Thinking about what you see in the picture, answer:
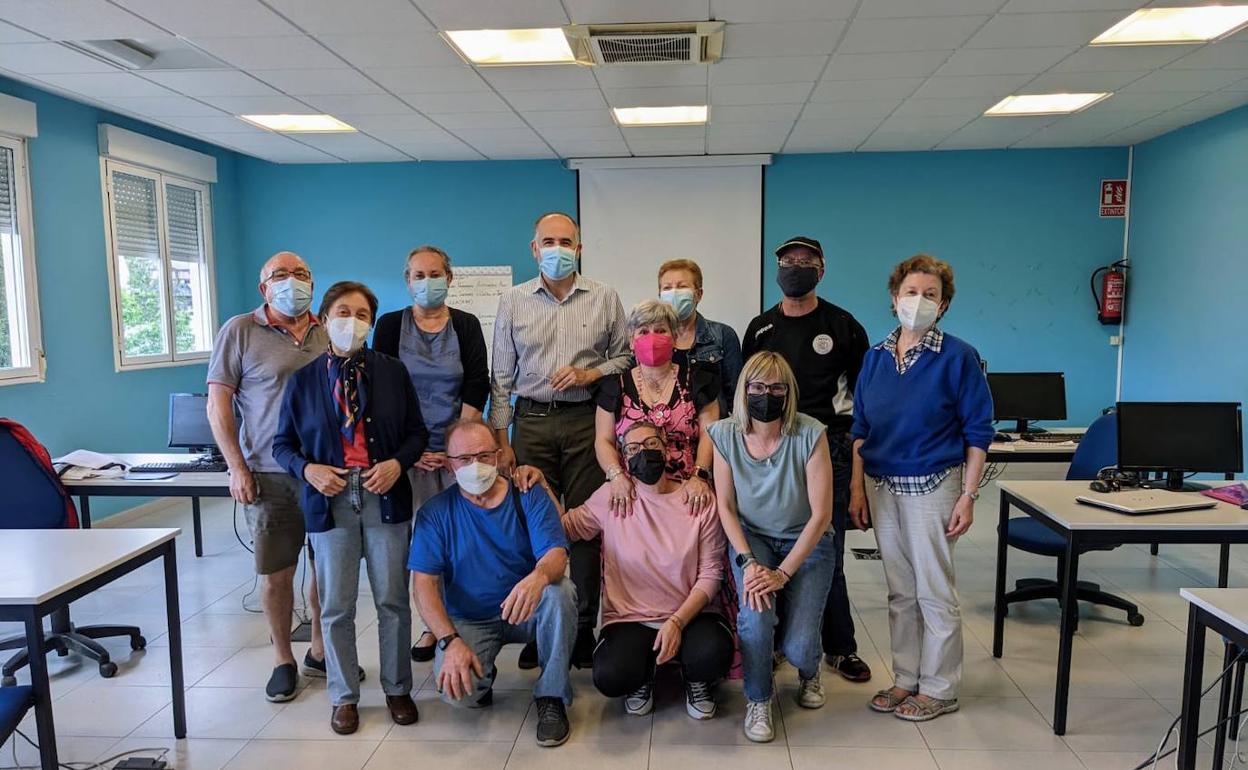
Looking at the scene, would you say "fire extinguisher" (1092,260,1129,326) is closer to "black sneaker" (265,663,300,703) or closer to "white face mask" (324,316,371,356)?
"white face mask" (324,316,371,356)

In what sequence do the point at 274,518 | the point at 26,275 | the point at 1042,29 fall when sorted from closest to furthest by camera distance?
the point at 274,518 → the point at 1042,29 → the point at 26,275

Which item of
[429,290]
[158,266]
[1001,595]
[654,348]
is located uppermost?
[158,266]

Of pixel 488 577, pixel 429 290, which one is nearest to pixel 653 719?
pixel 488 577

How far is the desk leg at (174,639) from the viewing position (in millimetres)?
2432

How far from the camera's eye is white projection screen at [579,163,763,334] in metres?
6.79

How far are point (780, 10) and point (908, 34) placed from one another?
775 millimetres

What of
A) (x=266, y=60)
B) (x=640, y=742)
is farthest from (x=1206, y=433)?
(x=266, y=60)

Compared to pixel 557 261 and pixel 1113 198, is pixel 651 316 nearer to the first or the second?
pixel 557 261

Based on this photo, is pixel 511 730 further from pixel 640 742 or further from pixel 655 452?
pixel 655 452

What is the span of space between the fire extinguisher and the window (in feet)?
25.7

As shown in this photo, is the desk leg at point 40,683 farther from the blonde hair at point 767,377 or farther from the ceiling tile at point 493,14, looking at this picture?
the ceiling tile at point 493,14

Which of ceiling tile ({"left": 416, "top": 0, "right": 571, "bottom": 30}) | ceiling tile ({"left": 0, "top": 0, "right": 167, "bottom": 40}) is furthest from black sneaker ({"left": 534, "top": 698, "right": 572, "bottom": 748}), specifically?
ceiling tile ({"left": 0, "top": 0, "right": 167, "bottom": 40})

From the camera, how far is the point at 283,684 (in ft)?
9.08

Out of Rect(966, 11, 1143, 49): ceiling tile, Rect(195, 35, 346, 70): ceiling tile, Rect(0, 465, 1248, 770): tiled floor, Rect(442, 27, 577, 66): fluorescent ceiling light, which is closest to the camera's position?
Rect(0, 465, 1248, 770): tiled floor
